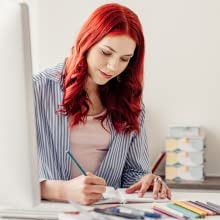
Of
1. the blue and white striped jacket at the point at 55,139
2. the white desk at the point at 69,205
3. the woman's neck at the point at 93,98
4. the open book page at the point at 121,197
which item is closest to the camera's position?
the white desk at the point at 69,205

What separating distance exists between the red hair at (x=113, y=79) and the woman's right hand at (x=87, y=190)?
32cm

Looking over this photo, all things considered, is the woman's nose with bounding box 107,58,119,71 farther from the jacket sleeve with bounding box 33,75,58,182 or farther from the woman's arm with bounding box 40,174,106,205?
the woman's arm with bounding box 40,174,106,205

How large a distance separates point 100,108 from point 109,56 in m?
0.23

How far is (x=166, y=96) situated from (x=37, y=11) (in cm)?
92

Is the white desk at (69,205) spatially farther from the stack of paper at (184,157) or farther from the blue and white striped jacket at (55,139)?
the stack of paper at (184,157)

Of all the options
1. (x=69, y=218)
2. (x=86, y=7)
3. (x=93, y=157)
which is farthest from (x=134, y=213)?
(x=86, y=7)

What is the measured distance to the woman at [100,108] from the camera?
1.62 meters

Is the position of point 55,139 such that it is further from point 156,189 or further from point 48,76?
point 156,189

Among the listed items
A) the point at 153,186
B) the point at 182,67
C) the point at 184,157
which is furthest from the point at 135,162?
the point at 182,67

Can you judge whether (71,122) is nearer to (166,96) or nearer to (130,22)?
(130,22)

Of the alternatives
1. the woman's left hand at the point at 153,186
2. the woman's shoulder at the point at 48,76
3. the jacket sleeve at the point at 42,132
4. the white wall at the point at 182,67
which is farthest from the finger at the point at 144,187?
the white wall at the point at 182,67

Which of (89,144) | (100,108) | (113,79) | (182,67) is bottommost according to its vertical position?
(89,144)

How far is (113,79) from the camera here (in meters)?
1.81

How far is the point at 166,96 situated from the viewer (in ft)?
9.64
